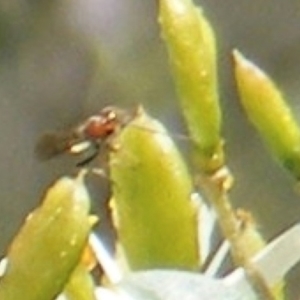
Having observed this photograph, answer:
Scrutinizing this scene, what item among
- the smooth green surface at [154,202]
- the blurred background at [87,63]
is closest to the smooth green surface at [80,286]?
the smooth green surface at [154,202]

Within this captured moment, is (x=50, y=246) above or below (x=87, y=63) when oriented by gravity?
below

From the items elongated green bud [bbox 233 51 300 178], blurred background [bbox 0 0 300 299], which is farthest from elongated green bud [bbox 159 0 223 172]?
blurred background [bbox 0 0 300 299]

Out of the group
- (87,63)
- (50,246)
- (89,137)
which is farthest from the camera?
(87,63)

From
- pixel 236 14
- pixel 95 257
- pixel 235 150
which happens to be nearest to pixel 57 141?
pixel 95 257

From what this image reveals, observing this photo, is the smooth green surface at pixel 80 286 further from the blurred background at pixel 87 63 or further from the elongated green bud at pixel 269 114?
the blurred background at pixel 87 63

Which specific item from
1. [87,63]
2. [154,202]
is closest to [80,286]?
[154,202]

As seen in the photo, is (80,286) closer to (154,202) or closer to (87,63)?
(154,202)

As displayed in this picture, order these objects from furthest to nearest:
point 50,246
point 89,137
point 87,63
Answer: point 87,63, point 89,137, point 50,246
